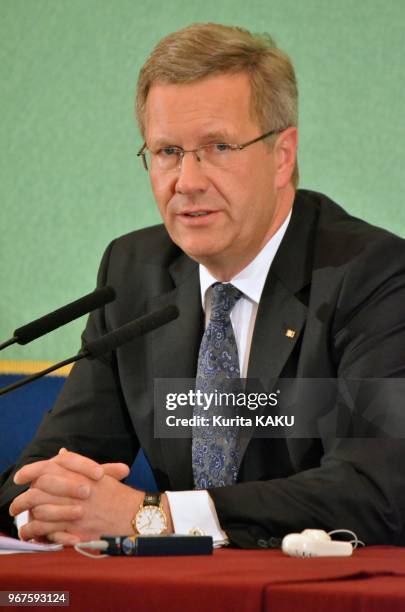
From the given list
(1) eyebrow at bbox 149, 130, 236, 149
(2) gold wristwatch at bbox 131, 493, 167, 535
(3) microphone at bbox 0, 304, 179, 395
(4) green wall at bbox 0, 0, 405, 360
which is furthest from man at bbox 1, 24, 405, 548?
(4) green wall at bbox 0, 0, 405, 360

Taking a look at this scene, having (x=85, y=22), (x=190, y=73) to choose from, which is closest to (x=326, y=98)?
(x=85, y=22)

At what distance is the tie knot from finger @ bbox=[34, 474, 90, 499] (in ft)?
1.97

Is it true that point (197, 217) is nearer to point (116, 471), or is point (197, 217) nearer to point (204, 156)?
point (204, 156)

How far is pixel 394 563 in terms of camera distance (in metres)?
1.38

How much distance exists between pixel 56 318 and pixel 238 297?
2.13 feet

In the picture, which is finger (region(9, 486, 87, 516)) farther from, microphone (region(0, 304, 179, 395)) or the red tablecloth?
the red tablecloth

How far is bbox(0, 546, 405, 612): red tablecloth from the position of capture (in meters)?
1.15

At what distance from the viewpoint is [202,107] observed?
214cm

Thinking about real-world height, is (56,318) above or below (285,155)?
below

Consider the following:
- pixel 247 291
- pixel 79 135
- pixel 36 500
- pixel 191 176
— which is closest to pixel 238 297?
pixel 247 291

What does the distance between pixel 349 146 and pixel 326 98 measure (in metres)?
0.17

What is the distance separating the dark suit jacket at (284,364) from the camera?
181cm

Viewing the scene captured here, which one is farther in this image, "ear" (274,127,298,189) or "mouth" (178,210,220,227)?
"ear" (274,127,298,189)

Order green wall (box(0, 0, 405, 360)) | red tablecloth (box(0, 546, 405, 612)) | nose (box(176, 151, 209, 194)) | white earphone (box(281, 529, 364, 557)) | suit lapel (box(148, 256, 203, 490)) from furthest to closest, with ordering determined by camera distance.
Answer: green wall (box(0, 0, 405, 360)) → suit lapel (box(148, 256, 203, 490)) → nose (box(176, 151, 209, 194)) → white earphone (box(281, 529, 364, 557)) → red tablecloth (box(0, 546, 405, 612))
